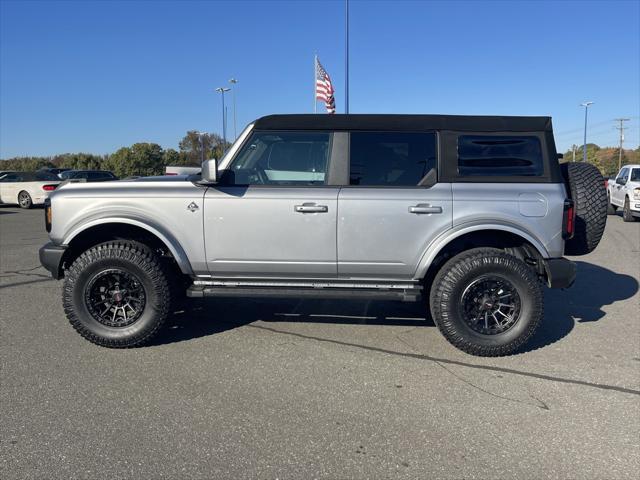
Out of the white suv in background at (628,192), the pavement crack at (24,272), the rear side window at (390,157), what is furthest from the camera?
the white suv in background at (628,192)

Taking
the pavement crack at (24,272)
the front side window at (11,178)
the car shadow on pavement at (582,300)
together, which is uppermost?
the front side window at (11,178)

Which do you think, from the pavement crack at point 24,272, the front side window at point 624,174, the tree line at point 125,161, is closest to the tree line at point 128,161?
the tree line at point 125,161

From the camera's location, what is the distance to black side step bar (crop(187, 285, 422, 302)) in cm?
428

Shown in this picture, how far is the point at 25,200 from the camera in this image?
65.6 feet

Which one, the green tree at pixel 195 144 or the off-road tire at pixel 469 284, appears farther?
the green tree at pixel 195 144

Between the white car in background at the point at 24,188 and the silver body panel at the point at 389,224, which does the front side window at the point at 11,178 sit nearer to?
the white car in background at the point at 24,188

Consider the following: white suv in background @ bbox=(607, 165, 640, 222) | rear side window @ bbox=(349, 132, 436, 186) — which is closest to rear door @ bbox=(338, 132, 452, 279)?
rear side window @ bbox=(349, 132, 436, 186)

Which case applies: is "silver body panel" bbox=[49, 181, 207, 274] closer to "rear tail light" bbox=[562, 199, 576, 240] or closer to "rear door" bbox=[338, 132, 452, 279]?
"rear door" bbox=[338, 132, 452, 279]

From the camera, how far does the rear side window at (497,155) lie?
14.0 feet

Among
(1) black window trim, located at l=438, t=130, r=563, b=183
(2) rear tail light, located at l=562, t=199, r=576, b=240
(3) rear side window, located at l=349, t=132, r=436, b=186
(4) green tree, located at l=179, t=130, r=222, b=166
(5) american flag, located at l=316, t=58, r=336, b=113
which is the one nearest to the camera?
(2) rear tail light, located at l=562, t=199, r=576, b=240

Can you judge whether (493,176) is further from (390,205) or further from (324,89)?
(324,89)

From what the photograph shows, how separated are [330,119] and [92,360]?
2.95 metres

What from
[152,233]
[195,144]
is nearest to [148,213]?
[152,233]

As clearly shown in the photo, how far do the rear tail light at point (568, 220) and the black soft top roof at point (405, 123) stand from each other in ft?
2.36
